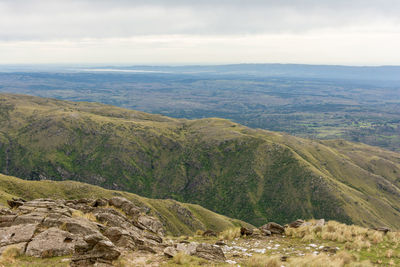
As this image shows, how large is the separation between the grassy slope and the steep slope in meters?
42.4

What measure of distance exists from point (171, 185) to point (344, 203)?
4336 inches

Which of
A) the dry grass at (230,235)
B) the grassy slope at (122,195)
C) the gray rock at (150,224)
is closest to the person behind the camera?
the dry grass at (230,235)

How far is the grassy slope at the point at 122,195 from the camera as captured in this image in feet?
218

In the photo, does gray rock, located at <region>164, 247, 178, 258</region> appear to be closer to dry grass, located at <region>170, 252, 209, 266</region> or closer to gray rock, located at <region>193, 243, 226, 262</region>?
dry grass, located at <region>170, 252, 209, 266</region>

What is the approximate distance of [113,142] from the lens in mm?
194125

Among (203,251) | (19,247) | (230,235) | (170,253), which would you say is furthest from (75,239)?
(230,235)

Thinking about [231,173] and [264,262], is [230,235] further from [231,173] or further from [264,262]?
[231,173]

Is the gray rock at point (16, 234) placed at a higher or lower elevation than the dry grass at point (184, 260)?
higher

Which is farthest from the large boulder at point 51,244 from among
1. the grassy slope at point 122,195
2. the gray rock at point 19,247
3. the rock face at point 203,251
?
the grassy slope at point 122,195

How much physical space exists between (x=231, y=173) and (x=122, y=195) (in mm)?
96649

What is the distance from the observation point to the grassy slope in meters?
66.6

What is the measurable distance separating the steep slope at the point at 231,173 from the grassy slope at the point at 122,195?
42.4 metres

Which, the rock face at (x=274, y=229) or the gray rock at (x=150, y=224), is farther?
the gray rock at (x=150, y=224)

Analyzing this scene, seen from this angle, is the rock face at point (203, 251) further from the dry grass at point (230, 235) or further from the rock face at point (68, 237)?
the dry grass at point (230, 235)
